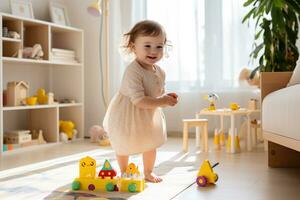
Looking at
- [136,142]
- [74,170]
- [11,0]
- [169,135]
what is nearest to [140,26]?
[136,142]

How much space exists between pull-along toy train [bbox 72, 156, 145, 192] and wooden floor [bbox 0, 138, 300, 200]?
181mm

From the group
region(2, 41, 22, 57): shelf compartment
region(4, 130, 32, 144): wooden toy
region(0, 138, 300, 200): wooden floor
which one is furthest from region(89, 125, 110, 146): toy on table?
region(2, 41, 22, 57): shelf compartment

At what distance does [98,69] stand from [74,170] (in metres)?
1.95

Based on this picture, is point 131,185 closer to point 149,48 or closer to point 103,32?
point 149,48

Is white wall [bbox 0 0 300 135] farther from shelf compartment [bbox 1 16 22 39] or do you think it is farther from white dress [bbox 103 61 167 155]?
white dress [bbox 103 61 167 155]

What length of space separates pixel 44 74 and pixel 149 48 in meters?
2.27

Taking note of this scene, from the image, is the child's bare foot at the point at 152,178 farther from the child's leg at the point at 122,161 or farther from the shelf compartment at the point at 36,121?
the shelf compartment at the point at 36,121

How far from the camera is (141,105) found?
73.5 inches

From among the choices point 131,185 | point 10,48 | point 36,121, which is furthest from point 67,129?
point 131,185

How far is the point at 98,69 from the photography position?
4.13 metres

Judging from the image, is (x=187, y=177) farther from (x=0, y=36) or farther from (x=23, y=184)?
(x=0, y=36)

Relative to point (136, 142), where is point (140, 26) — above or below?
above

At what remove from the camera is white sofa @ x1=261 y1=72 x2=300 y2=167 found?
1.69 meters

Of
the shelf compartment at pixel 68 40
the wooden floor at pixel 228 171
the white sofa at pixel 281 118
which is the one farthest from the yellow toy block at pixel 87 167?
the shelf compartment at pixel 68 40
